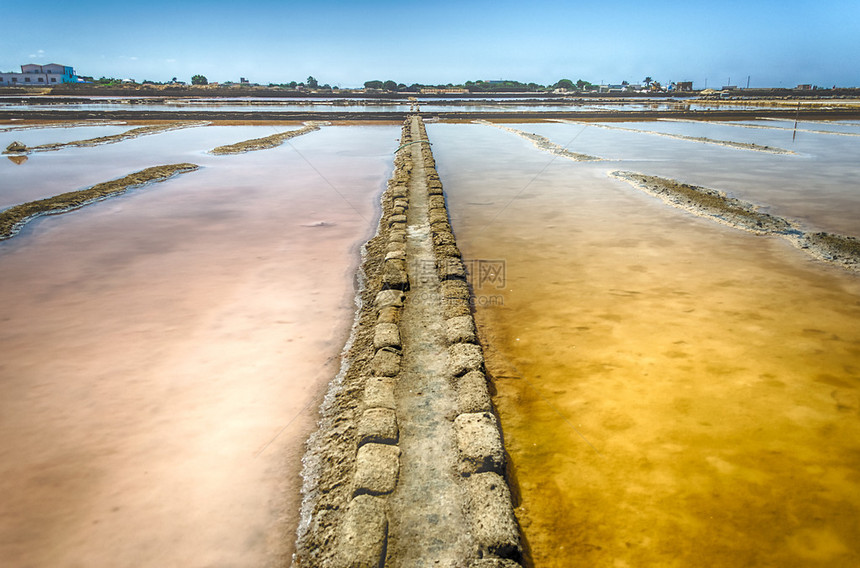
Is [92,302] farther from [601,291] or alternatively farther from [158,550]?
[601,291]

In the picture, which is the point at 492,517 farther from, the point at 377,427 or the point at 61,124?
the point at 61,124

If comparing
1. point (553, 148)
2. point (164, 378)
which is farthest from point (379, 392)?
point (553, 148)

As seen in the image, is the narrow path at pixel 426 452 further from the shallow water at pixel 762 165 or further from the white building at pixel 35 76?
the white building at pixel 35 76

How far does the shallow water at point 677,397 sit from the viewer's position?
2.70 metres

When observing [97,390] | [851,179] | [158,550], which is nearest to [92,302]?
[97,390]

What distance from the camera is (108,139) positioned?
21.5 metres

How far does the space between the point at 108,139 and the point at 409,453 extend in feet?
79.1

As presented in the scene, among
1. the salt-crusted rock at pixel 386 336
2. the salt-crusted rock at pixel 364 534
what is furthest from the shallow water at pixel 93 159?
the salt-crusted rock at pixel 364 534

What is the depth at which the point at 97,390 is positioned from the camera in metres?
4.00

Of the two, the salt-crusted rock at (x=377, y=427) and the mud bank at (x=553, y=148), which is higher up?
the mud bank at (x=553, y=148)

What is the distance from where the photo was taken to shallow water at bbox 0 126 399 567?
2.83 m

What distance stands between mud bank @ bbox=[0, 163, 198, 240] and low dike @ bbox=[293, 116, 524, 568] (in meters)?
7.51

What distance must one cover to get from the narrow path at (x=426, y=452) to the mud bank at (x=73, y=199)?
25.3 ft

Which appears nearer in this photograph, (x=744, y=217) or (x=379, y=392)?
(x=379, y=392)
